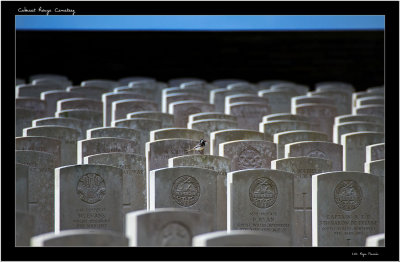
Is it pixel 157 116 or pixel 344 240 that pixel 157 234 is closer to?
pixel 344 240

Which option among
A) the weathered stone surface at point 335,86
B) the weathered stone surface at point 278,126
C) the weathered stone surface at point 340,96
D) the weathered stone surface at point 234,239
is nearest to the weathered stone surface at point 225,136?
the weathered stone surface at point 278,126

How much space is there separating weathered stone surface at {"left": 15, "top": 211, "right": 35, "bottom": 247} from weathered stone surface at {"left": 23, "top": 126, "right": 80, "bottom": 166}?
2.57 meters

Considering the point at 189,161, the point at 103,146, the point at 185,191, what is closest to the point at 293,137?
the point at 189,161

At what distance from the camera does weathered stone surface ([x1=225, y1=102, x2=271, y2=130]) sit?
10906 mm

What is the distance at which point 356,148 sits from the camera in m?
9.34

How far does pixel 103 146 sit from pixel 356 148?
297cm

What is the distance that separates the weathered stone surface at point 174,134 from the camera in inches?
361

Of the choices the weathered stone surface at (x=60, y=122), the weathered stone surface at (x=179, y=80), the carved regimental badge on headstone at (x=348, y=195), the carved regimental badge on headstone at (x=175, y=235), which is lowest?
the carved regimental badge on headstone at (x=175, y=235)

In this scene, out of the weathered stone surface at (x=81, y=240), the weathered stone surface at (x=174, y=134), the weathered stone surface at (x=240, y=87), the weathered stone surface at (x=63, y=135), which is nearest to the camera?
the weathered stone surface at (x=81, y=240)

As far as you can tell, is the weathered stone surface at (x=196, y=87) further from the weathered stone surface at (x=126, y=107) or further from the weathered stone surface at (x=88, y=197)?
the weathered stone surface at (x=88, y=197)

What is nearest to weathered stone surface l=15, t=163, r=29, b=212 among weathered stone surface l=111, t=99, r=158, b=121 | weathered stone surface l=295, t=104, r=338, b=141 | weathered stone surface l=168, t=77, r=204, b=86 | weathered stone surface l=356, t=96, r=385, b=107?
weathered stone surface l=111, t=99, r=158, b=121

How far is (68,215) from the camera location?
Answer: 7277 millimetres

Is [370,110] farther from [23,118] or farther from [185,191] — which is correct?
[185,191]

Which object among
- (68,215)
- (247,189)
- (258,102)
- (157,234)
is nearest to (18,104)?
(258,102)
